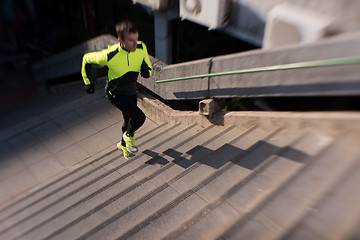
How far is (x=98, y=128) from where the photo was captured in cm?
634

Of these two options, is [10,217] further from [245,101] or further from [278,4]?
[278,4]

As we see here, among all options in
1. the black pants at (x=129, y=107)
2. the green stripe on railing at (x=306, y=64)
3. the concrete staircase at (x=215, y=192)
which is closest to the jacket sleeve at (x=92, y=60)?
the black pants at (x=129, y=107)

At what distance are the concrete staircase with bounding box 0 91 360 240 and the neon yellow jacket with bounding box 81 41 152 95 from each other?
1211 mm

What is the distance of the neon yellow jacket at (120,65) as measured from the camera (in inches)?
151

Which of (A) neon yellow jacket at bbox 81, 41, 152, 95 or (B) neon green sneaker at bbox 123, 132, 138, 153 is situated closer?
(A) neon yellow jacket at bbox 81, 41, 152, 95

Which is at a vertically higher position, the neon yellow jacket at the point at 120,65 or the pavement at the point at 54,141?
the neon yellow jacket at the point at 120,65

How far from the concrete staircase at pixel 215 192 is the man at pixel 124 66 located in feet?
2.98

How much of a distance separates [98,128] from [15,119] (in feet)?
13.3

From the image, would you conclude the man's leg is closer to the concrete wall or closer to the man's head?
the man's head

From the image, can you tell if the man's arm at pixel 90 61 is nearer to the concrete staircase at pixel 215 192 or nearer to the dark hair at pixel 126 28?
the dark hair at pixel 126 28

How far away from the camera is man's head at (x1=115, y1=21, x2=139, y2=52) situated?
357 centimetres

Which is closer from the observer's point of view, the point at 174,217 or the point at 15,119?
the point at 174,217

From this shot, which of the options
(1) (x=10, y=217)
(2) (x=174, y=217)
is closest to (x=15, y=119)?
(1) (x=10, y=217)

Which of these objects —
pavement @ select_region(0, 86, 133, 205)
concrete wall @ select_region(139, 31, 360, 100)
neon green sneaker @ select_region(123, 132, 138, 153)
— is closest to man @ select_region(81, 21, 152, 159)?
neon green sneaker @ select_region(123, 132, 138, 153)
